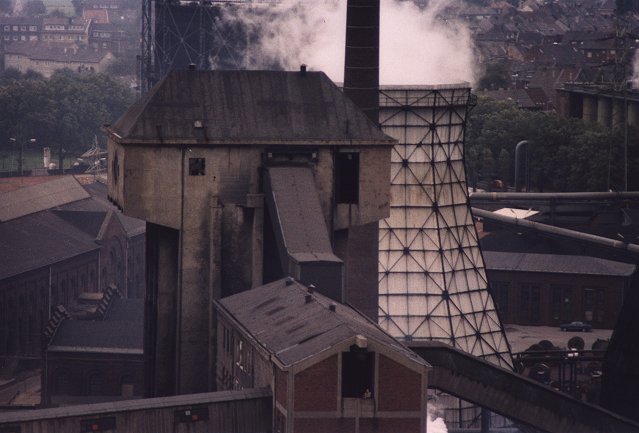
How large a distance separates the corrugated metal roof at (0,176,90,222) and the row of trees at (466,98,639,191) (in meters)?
29.0

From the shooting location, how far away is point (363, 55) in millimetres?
66062

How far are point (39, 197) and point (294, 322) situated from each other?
225ft

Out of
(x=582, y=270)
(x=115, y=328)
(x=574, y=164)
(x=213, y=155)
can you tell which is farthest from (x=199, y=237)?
(x=574, y=164)

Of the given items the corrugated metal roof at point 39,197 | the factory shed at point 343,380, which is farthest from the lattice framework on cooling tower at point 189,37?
the factory shed at point 343,380

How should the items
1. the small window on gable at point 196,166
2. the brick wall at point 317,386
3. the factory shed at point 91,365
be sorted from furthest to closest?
the factory shed at point 91,365, the small window on gable at point 196,166, the brick wall at point 317,386

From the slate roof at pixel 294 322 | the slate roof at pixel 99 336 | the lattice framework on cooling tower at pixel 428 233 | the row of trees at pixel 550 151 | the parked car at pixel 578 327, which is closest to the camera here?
the slate roof at pixel 294 322

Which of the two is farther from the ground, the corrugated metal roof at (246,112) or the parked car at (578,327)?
the corrugated metal roof at (246,112)

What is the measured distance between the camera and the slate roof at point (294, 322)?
1766 inches

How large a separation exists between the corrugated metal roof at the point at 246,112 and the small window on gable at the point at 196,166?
1.88 ft

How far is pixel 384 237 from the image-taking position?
2844 inches

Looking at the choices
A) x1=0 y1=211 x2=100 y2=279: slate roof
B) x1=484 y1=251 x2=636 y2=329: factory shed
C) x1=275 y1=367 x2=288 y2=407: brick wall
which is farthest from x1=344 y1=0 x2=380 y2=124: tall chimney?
x1=0 y1=211 x2=100 y2=279: slate roof

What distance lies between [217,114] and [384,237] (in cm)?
1474

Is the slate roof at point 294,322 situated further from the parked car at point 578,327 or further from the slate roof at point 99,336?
the parked car at point 578,327

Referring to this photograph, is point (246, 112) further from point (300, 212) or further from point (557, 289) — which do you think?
point (557, 289)
